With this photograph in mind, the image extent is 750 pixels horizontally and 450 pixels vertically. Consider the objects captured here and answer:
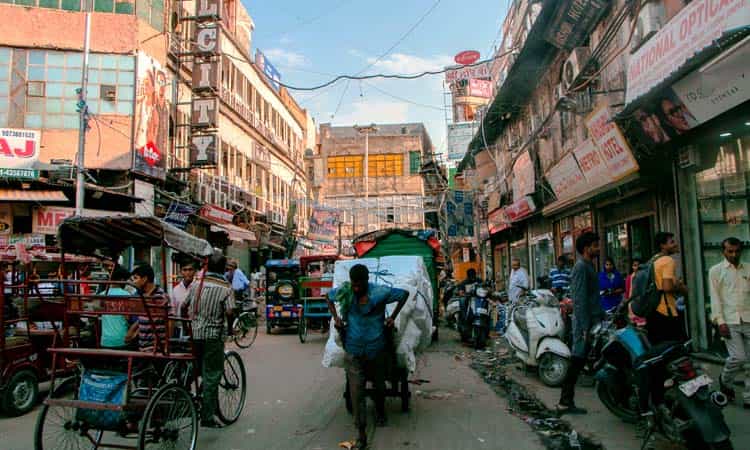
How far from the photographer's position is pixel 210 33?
22.9 metres

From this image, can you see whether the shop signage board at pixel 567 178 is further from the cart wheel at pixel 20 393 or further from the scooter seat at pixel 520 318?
the cart wheel at pixel 20 393

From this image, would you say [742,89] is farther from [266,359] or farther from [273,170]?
[273,170]

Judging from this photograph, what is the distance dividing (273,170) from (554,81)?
82.0 feet

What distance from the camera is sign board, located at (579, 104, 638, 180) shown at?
10.1 m

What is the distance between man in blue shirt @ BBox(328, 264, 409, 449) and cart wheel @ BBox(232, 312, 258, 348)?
27.5 feet

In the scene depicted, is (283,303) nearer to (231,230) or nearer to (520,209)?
(520,209)

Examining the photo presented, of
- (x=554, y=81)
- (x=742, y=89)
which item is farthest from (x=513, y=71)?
(x=742, y=89)

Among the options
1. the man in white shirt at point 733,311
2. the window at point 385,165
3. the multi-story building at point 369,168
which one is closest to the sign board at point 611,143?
the man in white shirt at point 733,311

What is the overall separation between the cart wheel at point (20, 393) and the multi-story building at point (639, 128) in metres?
9.11

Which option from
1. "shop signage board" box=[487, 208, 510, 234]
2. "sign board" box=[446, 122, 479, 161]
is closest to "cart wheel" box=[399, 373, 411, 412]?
"shop signage board" box=[487, 208, 510, 234]

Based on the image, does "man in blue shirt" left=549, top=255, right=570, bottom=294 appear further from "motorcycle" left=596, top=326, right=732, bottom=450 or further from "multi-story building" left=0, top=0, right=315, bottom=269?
"multi-story building" left=0, top=0, right=315, bottom=269

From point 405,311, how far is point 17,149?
54.9 ft

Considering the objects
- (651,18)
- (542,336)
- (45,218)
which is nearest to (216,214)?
(45,218)

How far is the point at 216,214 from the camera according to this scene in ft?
79.8
